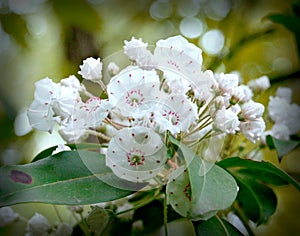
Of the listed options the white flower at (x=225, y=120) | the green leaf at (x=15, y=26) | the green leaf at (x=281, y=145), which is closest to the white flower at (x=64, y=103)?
the white flower at (x=225, y=120)

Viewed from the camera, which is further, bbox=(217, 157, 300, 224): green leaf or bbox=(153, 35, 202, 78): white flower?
bbox=(217, 157, 300, 224): green leaf

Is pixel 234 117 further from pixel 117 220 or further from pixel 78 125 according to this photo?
pixel 117 220

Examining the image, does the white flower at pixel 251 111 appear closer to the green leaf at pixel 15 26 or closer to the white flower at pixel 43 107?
the white flower at pixel 43 107

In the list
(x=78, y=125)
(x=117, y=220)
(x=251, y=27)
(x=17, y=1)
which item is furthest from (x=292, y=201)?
(x=17, y=1)

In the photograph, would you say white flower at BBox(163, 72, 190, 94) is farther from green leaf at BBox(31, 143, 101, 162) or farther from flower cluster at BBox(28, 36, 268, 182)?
green leaf at BBox(31, 143, 101, 162)

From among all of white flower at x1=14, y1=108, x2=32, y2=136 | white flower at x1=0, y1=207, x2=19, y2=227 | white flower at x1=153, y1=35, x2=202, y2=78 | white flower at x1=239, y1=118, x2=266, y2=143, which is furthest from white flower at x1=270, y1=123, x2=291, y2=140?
white flower at x1=14, y1=108, x2=32, y2=136
